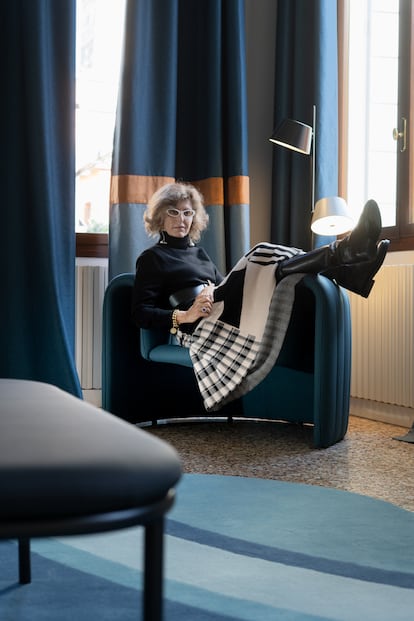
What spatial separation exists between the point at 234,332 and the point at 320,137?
1211 millimetres

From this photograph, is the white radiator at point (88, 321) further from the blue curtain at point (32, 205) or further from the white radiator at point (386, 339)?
the white radiator at point (386, 339)

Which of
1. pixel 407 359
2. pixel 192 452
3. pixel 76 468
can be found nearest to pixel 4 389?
pixel 76 468

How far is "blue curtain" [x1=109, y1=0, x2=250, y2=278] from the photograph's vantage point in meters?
3.40

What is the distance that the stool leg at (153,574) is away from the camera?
68 centimetres

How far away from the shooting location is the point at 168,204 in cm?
301

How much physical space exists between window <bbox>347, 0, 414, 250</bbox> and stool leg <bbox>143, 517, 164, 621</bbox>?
2.76 meters

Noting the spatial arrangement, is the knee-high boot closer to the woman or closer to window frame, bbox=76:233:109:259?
the woman

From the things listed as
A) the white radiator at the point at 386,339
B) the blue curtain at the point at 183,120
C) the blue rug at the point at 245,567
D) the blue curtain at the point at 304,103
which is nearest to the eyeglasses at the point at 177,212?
the blue curtain at the point at 183,120

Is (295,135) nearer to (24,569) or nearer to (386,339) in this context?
(386,339)

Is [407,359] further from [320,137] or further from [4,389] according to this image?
[4,389]

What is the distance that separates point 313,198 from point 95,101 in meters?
1.14

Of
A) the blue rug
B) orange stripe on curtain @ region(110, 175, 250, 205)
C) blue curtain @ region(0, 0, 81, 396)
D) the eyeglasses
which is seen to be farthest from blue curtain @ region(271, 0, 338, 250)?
the blue rug

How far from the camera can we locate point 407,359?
9.93ft

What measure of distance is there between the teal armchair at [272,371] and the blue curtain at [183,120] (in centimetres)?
48
